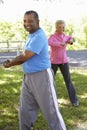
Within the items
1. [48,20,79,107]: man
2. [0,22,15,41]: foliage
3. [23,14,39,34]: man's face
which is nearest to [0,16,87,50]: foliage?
[0,22,15,41]: foliage

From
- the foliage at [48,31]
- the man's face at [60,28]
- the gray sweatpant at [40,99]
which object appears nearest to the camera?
the gray sweatpant at [40,99]

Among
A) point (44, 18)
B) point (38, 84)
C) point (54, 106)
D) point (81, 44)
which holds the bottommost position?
point (81, 44)

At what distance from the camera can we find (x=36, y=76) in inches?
177

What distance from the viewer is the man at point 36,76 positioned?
4359 millimetres

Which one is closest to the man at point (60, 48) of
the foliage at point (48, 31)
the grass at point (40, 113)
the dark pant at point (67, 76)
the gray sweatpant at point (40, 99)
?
the dark pant at point (67, 76)

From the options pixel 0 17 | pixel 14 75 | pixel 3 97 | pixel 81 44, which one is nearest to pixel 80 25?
pixel 81 44

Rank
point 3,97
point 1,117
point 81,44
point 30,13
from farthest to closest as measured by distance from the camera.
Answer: point 81,44 → point 3,97 → point 1,117 → point 30,13

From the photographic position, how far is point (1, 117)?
21.1ft

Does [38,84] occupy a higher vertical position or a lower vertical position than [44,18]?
higher

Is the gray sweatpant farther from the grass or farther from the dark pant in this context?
the dark pant

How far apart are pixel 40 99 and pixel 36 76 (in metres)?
0.31

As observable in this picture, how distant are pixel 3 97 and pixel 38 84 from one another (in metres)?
3.70

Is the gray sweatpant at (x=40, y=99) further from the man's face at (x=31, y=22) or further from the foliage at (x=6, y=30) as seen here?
the foliage at (x=6, y=30)

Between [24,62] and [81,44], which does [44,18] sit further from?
[24,62]
